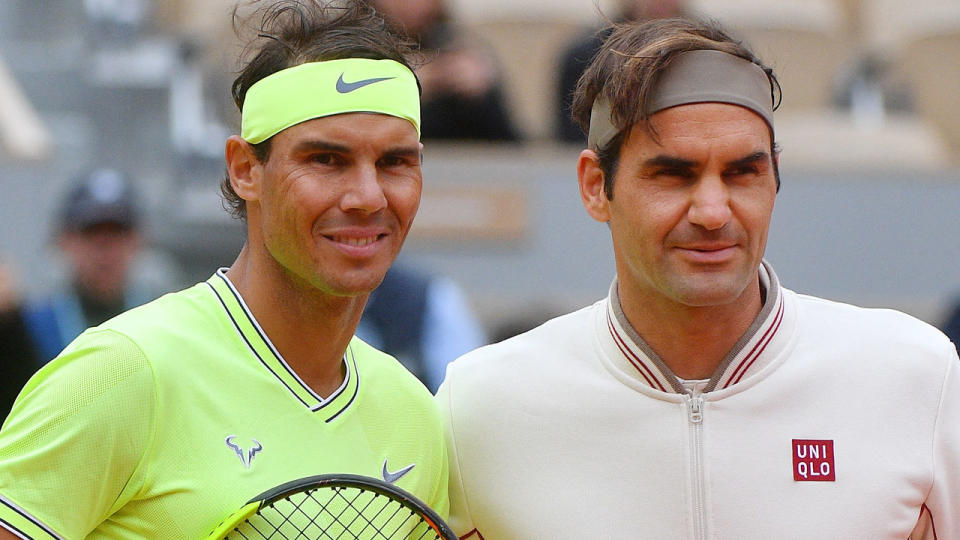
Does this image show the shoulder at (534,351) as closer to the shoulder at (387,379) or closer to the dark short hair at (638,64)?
the shoulder at (387,379)

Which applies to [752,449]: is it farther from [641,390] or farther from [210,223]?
[210,223]

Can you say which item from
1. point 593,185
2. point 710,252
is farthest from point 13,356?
point 710,252

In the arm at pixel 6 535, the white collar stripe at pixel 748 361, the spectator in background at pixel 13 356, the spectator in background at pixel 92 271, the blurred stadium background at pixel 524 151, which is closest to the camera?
the arm at pixel 6 535

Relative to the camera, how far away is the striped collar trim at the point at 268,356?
10.2 feet

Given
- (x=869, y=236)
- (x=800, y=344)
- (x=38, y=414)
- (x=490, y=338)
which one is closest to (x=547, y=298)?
(x=490, y=338)

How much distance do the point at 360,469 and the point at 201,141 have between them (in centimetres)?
541

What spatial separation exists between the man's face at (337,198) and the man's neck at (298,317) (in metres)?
0.05

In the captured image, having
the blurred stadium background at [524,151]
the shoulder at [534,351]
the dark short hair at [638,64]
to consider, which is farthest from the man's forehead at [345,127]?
the blurred stadium background at [524,151]

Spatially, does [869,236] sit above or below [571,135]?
below

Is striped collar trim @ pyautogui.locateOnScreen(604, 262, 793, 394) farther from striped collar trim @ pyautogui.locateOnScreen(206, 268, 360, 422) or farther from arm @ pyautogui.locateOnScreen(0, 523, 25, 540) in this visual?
arm @ pyautogui.locateOnScreen(0, 523, 25, 540)

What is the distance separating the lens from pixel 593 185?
3.47 meters

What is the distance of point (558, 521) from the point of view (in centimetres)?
→ 328

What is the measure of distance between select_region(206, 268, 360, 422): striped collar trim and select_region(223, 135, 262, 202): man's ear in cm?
21

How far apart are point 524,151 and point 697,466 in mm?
4420
